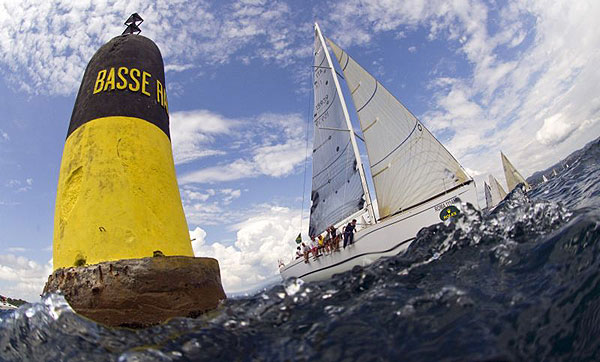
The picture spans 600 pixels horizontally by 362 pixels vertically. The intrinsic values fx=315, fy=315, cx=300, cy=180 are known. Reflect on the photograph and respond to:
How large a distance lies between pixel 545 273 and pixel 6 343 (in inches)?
183

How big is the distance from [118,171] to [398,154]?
1323 cm

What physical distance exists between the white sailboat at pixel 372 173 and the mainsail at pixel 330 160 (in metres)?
0.05

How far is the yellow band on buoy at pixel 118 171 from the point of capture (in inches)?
138

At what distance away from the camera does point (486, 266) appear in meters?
3.06

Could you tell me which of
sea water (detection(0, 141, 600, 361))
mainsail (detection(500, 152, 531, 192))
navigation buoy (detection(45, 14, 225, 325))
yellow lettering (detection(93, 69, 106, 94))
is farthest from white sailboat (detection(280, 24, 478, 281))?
mainsail (detection(500, 152, 531, 192))

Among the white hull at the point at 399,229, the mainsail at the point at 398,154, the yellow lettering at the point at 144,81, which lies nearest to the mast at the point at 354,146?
the mainsail at the point at 398,154

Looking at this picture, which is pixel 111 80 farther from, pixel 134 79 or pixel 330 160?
pixel 330 160

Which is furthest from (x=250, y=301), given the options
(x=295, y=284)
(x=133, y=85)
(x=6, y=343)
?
(x=133, y=85)

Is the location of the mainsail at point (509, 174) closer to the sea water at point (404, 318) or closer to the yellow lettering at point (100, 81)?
the sea water at point (404, 318)

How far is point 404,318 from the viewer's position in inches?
93.5

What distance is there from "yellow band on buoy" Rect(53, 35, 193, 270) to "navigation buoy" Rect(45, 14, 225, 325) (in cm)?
1

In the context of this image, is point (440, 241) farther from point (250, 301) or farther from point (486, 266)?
point (250, 301)

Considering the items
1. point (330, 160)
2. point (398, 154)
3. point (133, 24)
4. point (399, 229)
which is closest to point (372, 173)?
point (398, 154)

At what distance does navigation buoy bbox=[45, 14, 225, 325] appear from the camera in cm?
339
